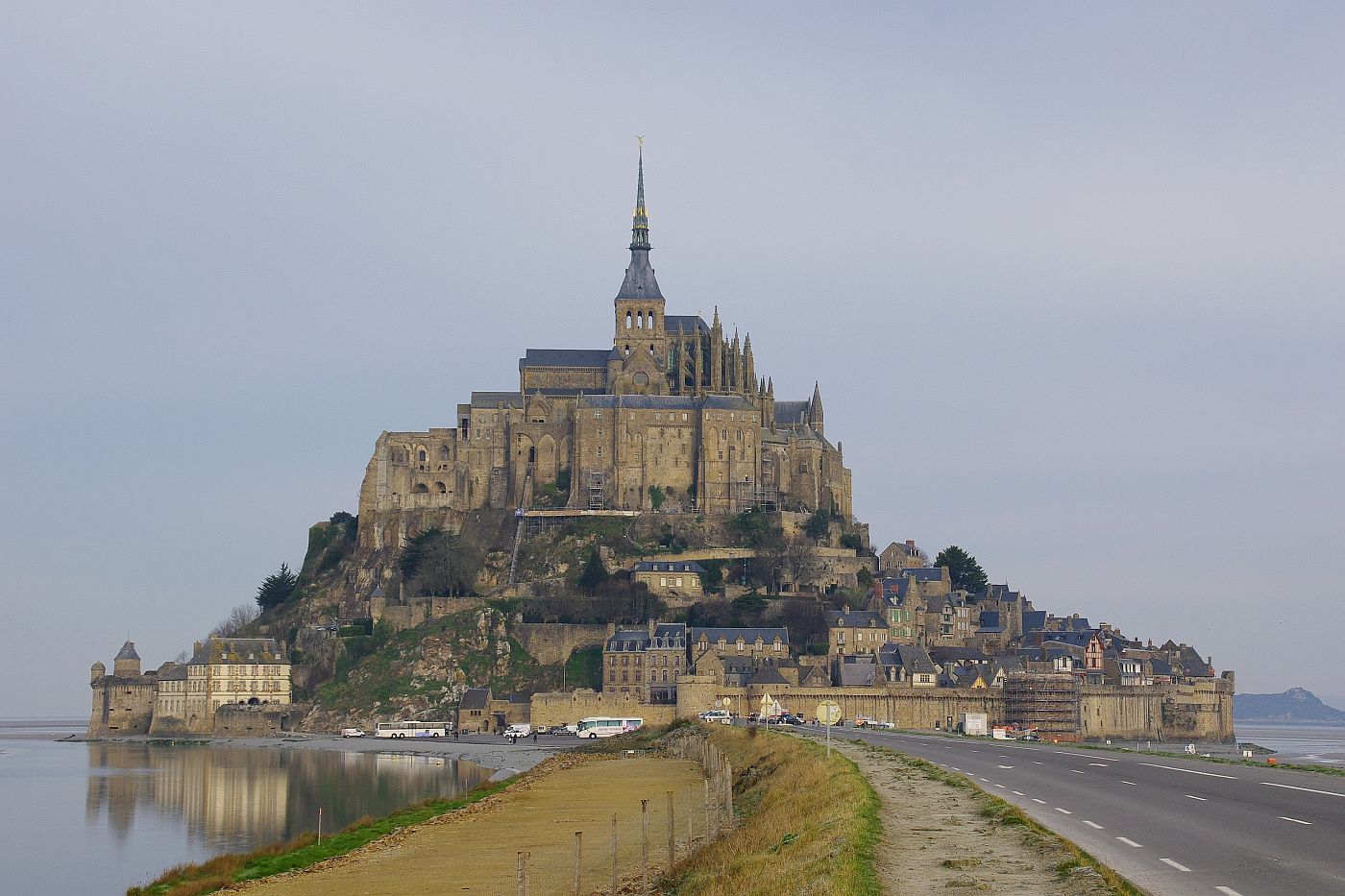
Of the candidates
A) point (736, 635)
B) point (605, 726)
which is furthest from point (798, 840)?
point (736, 635)

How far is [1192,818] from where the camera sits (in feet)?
82.1

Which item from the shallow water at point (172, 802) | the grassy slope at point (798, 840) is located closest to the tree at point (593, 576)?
the shallow water at point (172, 802)

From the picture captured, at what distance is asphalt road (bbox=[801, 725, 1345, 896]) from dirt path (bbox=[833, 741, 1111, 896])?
73 cm

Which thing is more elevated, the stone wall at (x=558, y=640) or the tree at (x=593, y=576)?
the tree at (x=593, y=576)

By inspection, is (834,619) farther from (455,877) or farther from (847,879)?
(847,879)

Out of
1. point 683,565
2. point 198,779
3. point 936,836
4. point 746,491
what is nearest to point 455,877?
point 936,836

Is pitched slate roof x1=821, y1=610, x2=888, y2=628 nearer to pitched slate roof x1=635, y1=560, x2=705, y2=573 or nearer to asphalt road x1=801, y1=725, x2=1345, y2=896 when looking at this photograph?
pitched slate roof x1=635, y1=560, x2=705, y2=573

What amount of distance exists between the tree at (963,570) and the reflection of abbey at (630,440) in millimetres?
9888

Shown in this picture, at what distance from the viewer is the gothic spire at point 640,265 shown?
14000 centimetres

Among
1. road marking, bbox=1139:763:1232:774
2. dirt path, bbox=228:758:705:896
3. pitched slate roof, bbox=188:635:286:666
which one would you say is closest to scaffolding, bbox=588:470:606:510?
pitched slate roof, bbox=188:635:286:666

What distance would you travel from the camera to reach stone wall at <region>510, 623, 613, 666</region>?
11475 centimetres

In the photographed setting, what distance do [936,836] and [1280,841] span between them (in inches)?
203

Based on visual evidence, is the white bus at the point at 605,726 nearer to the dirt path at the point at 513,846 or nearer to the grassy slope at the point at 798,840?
the dirt path at the point at 513,846

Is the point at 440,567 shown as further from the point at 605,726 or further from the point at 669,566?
the point at 605,726
